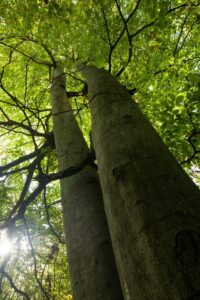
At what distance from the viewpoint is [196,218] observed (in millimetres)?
892

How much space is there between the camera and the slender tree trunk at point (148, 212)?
758 mm

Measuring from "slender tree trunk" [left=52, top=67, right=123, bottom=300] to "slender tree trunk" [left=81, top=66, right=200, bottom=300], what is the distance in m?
0.46

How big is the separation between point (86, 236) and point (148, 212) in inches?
32.0

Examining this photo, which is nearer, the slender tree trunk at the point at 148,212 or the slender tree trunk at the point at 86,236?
the slender tree trunk at the point at 148,212

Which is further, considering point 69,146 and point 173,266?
point 69,146

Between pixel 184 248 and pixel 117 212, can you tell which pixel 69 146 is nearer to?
pixel 117 212

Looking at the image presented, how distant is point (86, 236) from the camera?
1.67m

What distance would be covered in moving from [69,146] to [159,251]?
1.94 metres

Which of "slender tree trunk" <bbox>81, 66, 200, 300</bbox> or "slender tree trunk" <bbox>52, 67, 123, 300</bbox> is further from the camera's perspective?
"slender tree trunk" <bbox>52, 67, 123, 300</bbox>

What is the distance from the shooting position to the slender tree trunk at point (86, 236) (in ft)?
4.64

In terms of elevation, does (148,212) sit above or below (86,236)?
below

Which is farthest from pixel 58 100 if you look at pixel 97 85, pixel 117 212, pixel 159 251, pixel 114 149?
pixel 159 251

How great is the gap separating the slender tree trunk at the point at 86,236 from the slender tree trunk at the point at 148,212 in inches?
18.0

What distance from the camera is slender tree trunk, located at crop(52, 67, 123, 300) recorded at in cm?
141
